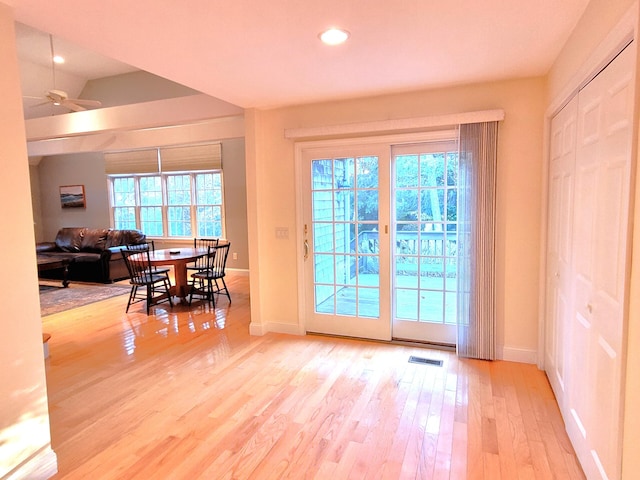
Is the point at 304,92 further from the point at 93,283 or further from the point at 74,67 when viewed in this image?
the point at 74,67

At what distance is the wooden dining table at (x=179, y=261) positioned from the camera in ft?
16.4

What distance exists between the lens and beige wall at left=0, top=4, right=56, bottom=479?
181cm

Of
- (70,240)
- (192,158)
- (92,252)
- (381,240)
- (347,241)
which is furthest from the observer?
(192,158)

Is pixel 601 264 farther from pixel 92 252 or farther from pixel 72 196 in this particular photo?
pixel 72 196

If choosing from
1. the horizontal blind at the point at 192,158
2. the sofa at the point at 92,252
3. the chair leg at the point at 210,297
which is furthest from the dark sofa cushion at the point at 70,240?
the chair leg at the point at 210,297

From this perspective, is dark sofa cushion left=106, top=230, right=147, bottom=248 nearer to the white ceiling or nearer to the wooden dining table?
the wooden dining table

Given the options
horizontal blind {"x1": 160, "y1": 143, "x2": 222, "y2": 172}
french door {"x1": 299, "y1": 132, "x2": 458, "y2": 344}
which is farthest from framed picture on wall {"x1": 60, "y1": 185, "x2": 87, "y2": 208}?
french door {"x1": 299, "y1": 132, "x2": 458, "y2": 344}

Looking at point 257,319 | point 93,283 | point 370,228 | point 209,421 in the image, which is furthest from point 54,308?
point 370,228

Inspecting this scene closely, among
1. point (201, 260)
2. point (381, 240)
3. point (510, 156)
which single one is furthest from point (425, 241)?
point (201, 260)

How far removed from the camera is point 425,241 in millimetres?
3586

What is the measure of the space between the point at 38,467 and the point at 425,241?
123 inches

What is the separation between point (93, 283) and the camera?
22.5 feet

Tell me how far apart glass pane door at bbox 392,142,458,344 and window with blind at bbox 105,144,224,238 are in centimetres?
510

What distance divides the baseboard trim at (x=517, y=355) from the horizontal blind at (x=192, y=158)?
6.17m
